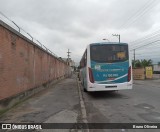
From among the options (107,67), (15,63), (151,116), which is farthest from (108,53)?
(151,116)

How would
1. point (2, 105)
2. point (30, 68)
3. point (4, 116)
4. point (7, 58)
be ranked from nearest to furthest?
1. point (4, 116)
2. point (2, 105)
3. point (7, 58)
4. point (30, 68)

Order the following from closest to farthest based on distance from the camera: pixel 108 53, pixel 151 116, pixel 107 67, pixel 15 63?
pixel 151 116 < pixel 15 63 < pixel 107 67 < pixel 108 53

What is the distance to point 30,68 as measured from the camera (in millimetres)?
15133

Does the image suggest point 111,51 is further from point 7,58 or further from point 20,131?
point 20,131

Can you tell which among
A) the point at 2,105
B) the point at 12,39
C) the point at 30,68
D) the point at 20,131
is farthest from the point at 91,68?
the point at 20,131

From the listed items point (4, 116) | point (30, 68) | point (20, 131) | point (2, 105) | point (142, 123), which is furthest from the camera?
point (30, 68)

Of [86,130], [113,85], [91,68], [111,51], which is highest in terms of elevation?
[111,51]

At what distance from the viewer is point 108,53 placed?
14.3 meters

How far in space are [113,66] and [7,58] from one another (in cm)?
629

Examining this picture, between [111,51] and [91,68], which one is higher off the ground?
A: [111,51]

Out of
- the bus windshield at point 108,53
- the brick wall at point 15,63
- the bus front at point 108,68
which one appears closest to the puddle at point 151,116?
the bus front at point 108,68

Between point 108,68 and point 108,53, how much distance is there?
878 mm

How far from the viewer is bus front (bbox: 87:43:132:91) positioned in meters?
14.1

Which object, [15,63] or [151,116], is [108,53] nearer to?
[15,63]
